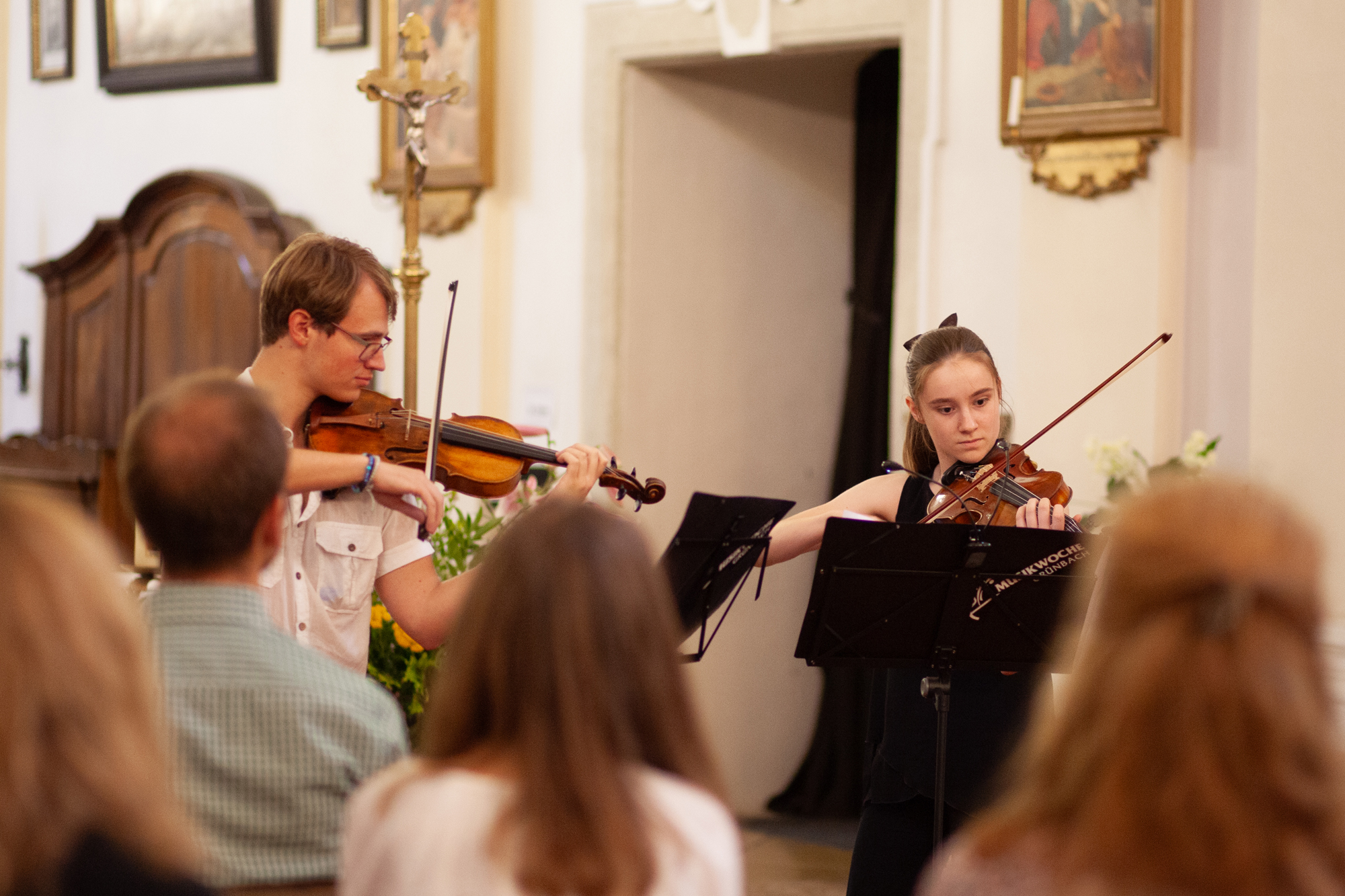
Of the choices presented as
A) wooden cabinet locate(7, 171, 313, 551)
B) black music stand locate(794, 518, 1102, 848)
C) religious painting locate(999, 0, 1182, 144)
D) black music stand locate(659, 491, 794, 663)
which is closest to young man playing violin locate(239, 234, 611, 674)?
black music stand locate(659, 491, 794, 663)

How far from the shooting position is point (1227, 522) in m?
1.12

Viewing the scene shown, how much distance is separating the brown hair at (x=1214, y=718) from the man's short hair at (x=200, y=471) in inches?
34.9

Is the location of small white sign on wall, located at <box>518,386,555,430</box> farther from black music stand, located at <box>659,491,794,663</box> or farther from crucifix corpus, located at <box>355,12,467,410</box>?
black music stand, located at <box>659,491,794,663</box>

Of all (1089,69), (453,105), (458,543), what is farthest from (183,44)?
(1089,69)

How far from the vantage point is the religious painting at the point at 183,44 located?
591 cm

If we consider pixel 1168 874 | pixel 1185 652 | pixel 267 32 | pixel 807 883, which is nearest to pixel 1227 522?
pixel 1185 652

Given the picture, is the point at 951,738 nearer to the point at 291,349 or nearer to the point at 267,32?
the point at 291,349

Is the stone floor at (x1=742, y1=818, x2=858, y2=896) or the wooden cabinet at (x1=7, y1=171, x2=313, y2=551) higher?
the wooden cabinet at (x1=7, y1=171, x2=313, y2=551)

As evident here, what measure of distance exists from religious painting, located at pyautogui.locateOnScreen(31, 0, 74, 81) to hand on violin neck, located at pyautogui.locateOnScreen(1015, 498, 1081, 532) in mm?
5298

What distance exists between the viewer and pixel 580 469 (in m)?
2.79

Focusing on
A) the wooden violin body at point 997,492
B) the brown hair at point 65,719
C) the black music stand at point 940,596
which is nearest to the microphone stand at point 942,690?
the black music stand at point 940,596

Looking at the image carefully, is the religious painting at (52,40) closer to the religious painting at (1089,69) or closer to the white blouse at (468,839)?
the religious painting at (1089,69)

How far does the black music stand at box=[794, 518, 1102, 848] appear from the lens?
2441 millimetres

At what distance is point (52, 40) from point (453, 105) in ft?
7.68
